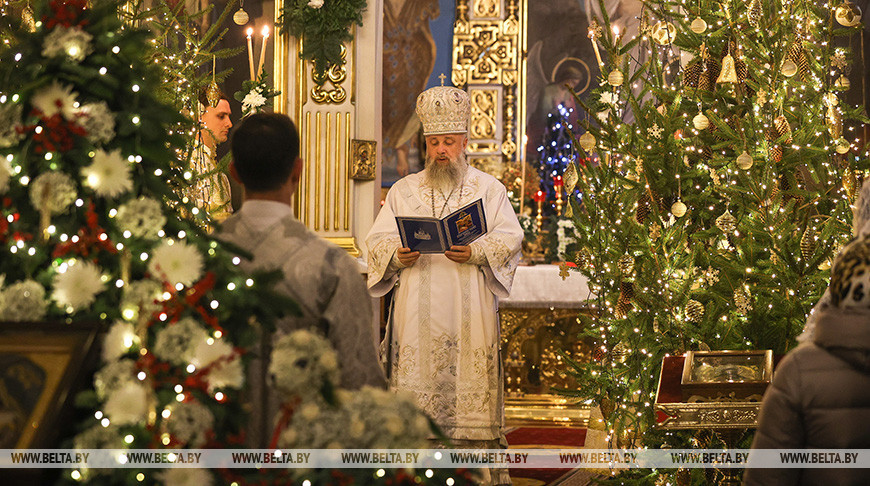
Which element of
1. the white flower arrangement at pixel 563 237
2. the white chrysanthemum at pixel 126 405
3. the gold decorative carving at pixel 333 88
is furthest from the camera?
the white flower arrangement at pixel 563 237

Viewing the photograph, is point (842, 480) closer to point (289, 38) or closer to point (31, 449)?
point (31, 449)

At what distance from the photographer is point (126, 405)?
2434 mm

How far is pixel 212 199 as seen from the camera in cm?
679

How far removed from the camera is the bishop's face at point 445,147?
6180 mm

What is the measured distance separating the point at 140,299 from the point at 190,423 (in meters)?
0.34

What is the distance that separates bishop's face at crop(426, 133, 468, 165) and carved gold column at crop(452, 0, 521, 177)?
4.62m

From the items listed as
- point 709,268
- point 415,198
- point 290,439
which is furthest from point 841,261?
point 415,198

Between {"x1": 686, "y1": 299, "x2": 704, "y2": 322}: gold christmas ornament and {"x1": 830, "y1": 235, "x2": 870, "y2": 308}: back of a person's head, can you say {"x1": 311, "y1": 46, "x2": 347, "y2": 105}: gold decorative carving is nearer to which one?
{"x1": 686, "y1": 299, "x2": 704, "y2": 322}: gold christmas ornament

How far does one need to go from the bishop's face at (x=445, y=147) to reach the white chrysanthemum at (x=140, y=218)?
3.63 m

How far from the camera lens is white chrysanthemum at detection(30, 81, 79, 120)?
8.71ft

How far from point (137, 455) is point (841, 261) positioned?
1748mm

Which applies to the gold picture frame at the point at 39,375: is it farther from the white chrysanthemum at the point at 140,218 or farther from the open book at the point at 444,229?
the open book at the point at 444,229

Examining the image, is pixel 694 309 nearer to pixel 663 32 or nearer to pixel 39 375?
pixel 663 32

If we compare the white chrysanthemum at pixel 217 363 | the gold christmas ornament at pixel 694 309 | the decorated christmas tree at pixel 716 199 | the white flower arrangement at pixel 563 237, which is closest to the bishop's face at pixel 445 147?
the decorated christmas tree at pixel 716 199
